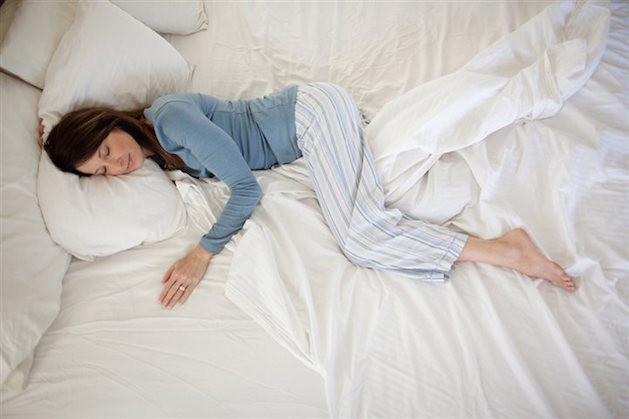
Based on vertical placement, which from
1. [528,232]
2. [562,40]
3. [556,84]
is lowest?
[528,232]

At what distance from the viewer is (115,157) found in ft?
3.26

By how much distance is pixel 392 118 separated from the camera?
108 cm

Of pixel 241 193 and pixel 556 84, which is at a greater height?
pixel 556 84

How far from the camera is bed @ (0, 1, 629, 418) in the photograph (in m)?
0.79

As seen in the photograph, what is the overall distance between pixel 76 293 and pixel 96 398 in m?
0.27

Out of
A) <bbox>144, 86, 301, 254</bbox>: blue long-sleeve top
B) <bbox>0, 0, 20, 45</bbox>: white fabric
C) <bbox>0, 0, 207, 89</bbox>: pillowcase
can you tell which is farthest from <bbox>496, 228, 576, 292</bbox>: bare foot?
<bbox>0, 0, 20, 45</bbox>: white fabric

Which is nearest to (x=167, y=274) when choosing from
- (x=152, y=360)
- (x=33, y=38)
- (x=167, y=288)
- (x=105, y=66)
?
(x=167, y=288)

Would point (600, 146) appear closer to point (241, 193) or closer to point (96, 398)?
point (241, 193)

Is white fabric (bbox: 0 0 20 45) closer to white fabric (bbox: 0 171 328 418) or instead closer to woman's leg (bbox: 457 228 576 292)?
white fabric (bbox: 0 171 328 418)

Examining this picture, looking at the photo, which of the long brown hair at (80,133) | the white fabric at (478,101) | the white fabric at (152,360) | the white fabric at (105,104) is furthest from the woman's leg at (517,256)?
the long brown hair at (80,133)

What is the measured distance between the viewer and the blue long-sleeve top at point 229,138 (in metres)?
0.98

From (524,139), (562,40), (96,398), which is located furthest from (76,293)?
(562,40)

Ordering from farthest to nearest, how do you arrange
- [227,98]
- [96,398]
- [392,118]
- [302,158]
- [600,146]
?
[227,98] → [302,158] → [392,118] → [600,146] → [96,398]

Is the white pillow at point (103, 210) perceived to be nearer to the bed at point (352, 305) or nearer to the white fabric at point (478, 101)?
the bed at point (352, 305)
